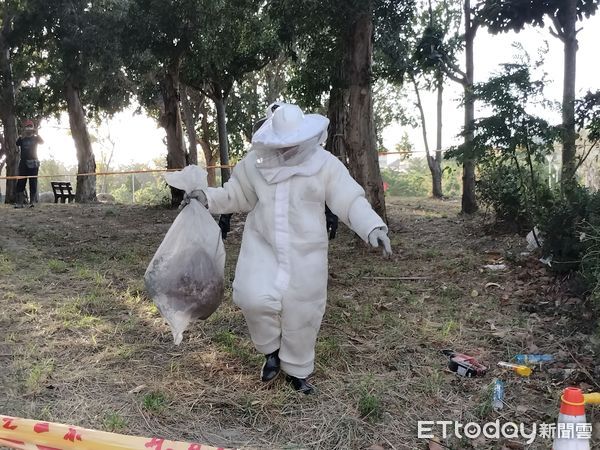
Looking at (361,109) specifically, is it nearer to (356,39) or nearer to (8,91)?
(356,39)

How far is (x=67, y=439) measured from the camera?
6.80 ft

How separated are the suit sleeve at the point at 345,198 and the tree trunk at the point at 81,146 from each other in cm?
1253

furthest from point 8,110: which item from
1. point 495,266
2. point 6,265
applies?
point 495,266

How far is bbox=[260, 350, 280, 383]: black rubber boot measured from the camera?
325 centimetres

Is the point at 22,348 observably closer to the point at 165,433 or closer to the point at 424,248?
the point at 165,433

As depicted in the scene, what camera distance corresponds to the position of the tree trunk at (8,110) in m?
14.4

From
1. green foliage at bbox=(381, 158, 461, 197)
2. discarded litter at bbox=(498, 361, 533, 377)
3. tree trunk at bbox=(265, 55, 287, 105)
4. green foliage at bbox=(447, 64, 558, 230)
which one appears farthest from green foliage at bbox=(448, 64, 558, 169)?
green foliage at bbox=(381, 158, 461, 197)

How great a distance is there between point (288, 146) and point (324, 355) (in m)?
1.46

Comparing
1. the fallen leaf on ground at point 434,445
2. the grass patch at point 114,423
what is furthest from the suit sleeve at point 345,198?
the grass patch at point 114,423

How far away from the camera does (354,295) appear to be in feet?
17.3

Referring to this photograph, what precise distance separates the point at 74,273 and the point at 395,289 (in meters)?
3.24

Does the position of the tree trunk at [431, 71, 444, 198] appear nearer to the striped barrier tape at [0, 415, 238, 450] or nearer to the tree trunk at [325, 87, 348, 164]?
the tree trunk at [325, 87, 348, 164]

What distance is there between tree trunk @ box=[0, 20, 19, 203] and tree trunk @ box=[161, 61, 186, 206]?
17.4 ft

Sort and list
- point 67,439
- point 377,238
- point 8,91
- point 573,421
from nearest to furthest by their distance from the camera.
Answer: point 573,421 < point 67,439 < point 377,238 < point 8,91
